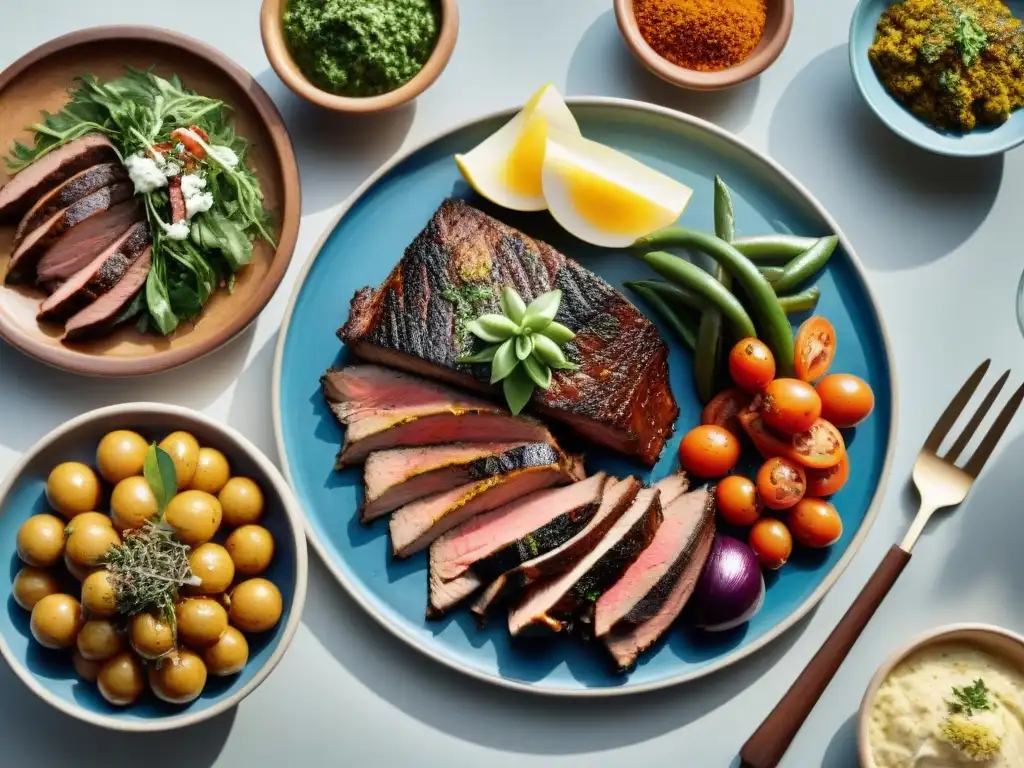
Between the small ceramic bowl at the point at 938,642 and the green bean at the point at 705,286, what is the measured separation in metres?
1.15

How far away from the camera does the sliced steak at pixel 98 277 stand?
11.3 feet

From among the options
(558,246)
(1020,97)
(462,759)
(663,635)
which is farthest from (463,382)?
(1020,97)

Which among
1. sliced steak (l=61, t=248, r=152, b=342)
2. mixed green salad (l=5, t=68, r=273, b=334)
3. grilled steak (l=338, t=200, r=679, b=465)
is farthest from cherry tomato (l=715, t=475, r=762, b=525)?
sliced steak (l=61, t=248, r=152, b=342)

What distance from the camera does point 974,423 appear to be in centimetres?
361

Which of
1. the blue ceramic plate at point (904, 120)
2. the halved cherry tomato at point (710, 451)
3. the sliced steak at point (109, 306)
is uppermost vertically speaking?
the blue ceramic plate at point (904, 120)

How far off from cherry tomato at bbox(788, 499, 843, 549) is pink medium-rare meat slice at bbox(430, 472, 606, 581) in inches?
26.2

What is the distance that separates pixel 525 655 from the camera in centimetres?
346

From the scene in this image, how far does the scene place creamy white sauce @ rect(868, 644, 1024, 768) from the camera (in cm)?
329

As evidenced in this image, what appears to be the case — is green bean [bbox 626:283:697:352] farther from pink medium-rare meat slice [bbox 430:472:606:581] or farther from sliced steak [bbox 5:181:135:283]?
sliced steak [bbox 5:181:135:283]

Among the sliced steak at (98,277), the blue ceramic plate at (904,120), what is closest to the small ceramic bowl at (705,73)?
the blue ceramic plate at (904,120)

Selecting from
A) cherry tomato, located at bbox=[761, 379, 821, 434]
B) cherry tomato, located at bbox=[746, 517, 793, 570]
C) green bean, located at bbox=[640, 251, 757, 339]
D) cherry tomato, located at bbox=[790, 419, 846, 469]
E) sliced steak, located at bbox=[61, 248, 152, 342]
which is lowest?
sliced steak, located at bbox=[61, 248, 152, 342]

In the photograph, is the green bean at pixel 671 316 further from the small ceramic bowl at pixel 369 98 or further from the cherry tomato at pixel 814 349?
the small ceramic bowl at pixel 369 98

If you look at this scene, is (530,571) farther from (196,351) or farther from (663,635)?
(196,351)

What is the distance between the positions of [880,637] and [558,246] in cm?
181
